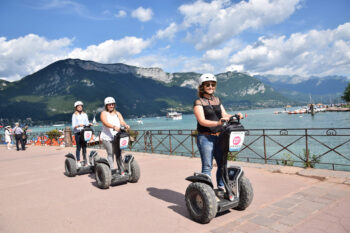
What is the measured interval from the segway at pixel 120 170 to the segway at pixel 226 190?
2.18 meters

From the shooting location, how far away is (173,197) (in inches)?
169

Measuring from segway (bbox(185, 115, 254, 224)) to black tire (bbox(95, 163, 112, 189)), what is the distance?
2.25 metres

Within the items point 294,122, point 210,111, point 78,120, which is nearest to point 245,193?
point 210,111

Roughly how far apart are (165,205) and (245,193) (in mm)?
1315

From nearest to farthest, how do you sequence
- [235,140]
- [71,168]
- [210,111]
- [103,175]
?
[235,140] → [210,111] → [103,175] → [71,168]

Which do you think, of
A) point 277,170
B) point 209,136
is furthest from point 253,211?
point 277,170

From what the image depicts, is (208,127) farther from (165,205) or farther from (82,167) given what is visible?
(82,167)

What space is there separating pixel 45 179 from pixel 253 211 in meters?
5.55

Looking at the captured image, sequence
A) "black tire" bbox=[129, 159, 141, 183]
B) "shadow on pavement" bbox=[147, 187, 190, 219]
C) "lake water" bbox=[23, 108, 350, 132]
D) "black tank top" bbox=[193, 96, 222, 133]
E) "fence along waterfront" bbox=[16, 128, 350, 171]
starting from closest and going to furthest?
1. "black tank top" bbox=[193, 96, 222, 133]
2. "shadow on pavement" bbox=[147, 187, 190, 219]
3. "black tire" bbox=[129, 159, 141, 183]
4. "fence along waterfront" bbox=[16, 128, 350, 171]
5. "lake water" bbox=[23, 108, 350, 132]

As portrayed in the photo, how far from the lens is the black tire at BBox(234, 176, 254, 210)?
3361 mm

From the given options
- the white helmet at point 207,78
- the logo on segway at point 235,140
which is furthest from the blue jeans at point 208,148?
the white helmet at point 207,78

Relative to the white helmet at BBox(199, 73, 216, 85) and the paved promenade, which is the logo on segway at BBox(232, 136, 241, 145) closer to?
the white helmet at BBox(199, 73, 216, 85)

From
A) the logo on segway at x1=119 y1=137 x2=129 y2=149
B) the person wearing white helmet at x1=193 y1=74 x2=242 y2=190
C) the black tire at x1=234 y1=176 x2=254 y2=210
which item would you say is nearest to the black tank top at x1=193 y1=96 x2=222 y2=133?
the person wearing white helmet at x1=193 y1=74 x2=242 y2=190

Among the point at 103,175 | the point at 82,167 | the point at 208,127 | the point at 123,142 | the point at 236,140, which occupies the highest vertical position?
the point at 208,127
